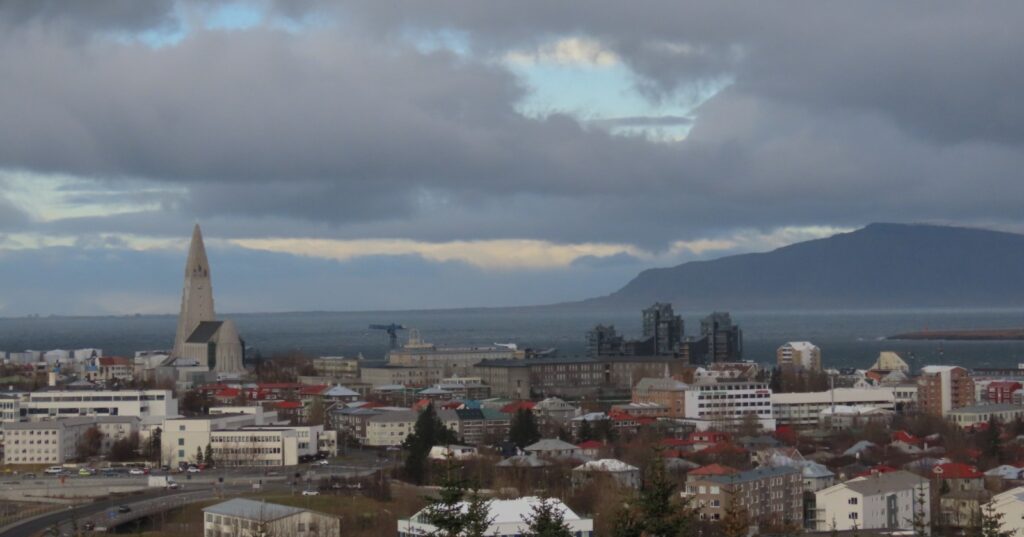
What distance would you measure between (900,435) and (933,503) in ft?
47.6

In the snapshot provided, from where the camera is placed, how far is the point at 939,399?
6469 centimetres

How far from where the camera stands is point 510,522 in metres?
30.8

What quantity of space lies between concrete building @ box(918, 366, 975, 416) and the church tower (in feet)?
131

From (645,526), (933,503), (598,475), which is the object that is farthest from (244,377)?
(645,526)

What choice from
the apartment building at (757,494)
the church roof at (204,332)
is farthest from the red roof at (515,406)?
the church roof at (204,332)

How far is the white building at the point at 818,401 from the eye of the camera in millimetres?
62750

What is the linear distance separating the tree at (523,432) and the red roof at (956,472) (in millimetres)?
12695

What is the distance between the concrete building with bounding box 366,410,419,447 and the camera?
178 feet

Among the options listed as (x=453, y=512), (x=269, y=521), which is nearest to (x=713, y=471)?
(x=269, y=521)

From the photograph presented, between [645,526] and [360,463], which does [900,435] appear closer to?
[360,463]

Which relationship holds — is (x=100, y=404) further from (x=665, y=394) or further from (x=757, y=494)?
(x=757, y=494)

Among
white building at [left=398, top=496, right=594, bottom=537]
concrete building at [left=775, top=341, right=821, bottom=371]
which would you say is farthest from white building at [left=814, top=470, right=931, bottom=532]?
concrete building at [left=775, top=341, right=821, bottom=371]

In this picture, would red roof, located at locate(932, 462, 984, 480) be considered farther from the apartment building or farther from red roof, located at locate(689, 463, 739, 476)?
red roof, located at locate(689, 463, 739, 476)

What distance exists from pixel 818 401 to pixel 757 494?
28735mm
